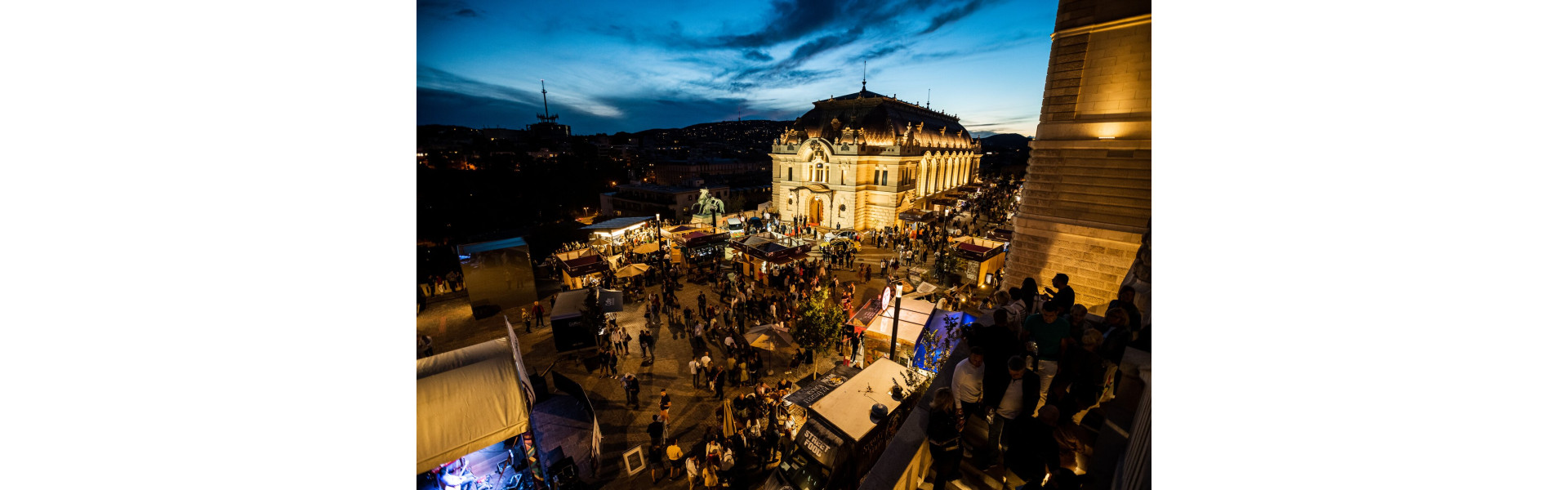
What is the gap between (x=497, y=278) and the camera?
14.3m

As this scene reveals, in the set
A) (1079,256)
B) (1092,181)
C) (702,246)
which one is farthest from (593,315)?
(1092,181)

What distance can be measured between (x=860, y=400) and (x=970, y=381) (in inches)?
114

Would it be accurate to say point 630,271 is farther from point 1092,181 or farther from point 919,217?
point 919,217

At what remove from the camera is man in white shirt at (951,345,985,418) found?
13.4ft

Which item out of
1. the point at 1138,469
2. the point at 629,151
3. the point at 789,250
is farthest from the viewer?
the point at 629,151

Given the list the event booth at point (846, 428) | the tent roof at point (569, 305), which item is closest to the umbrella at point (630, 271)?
the tent roof at point (569, 305)

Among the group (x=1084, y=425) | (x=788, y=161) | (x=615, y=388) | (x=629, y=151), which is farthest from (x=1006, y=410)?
(x=629, y=151)

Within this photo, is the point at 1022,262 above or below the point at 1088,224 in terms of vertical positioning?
below

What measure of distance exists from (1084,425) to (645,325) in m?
11.9

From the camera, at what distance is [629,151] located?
256ft

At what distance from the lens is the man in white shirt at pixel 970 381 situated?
4.09 m

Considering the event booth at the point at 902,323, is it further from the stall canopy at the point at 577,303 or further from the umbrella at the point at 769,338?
the stall canopy at the point at 577,303

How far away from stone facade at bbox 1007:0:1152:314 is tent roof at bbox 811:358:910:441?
169 inches
